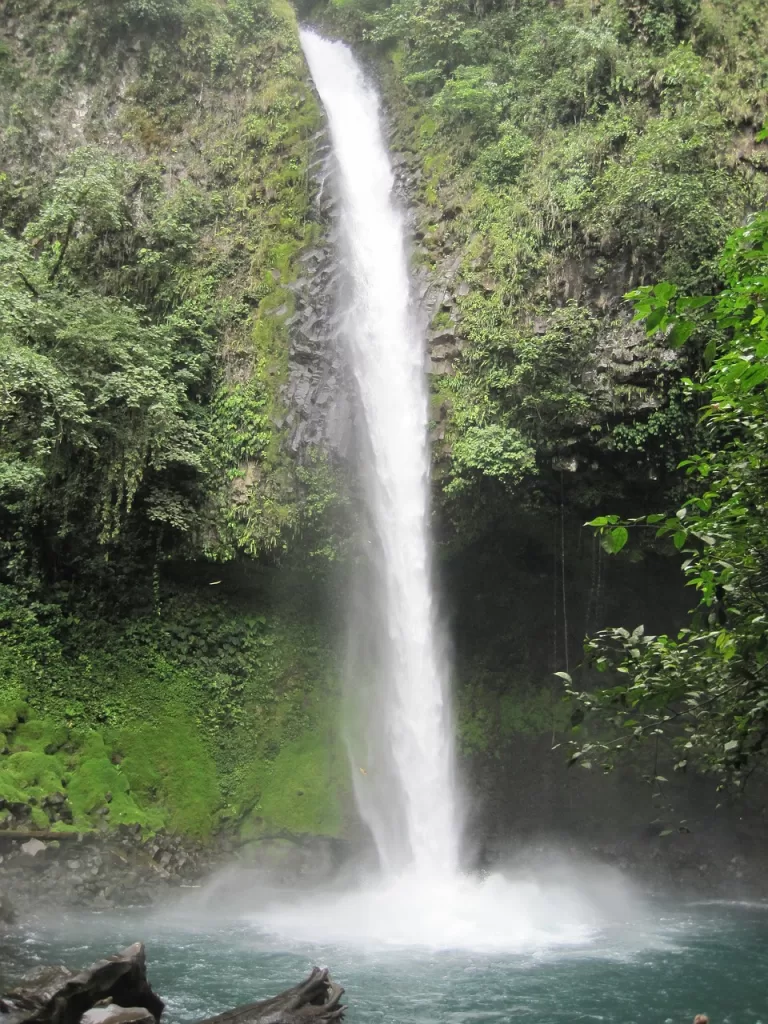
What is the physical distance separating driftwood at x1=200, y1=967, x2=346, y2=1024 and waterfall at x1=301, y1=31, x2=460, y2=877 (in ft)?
19.5

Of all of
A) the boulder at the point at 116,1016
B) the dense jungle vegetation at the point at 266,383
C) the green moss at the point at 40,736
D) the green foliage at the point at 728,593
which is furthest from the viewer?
the dense jungle vegetation at the point at 266,383

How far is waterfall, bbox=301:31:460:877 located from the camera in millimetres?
13984

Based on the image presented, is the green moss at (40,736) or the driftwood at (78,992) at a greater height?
the green moss at (40,736)

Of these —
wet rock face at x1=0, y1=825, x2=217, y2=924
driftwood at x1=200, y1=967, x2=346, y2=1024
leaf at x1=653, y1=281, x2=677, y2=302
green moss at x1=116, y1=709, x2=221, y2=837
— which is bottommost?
driftwood at x1=200, y1=967, x2=346, y2=1024

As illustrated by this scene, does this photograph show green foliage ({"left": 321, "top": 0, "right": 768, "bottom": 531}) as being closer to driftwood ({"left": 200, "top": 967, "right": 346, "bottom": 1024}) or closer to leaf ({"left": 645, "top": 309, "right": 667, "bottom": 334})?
driftwood ({"left": 200, "top": 967, "right": 346, "bottom": 1024})

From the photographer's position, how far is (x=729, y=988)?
939cm

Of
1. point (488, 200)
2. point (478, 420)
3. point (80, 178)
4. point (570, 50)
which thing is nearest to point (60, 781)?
point (478, 420)

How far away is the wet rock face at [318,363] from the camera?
48.9 feet

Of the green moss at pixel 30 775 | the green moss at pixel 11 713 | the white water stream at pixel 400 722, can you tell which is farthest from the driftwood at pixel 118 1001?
the green moss at pixel 11 713

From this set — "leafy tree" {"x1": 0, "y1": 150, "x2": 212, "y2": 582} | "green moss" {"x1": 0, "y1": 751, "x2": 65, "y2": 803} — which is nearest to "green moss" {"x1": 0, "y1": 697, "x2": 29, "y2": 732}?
"green moss" {"x1": 0, "y1": 751, "x2": 65, "y2": 803}

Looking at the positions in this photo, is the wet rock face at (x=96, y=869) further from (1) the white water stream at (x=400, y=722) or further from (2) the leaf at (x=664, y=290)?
(2) the leaf at (x=664, y=290)

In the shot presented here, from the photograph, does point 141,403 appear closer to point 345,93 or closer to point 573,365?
point 573,365

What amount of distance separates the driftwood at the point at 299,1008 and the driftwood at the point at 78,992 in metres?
0.65

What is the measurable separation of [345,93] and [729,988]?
1915 cm
